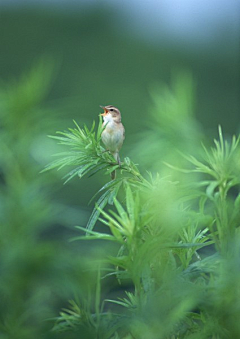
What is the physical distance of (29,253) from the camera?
0.44 m

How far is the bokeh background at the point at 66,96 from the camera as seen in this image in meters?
0.46

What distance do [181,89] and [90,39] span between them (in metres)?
7.82

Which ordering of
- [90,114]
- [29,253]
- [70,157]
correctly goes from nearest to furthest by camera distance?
[29,253] → [70,157] → [90,114]

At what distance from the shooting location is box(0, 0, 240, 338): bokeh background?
459 millimetres

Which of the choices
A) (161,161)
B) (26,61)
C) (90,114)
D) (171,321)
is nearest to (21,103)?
(161,161)

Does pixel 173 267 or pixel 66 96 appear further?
pixel 66 96

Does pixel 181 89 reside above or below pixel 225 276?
above

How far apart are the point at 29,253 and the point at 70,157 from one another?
36cm

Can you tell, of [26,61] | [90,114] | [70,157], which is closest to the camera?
[70,157]

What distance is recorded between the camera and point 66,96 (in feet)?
22.1

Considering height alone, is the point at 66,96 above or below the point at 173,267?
above

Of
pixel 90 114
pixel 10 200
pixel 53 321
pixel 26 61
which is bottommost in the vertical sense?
pixel 53 321

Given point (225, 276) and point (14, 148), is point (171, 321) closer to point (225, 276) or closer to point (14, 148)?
A: point (225, 276)

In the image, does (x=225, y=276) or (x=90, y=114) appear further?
(x=90, y=114)
